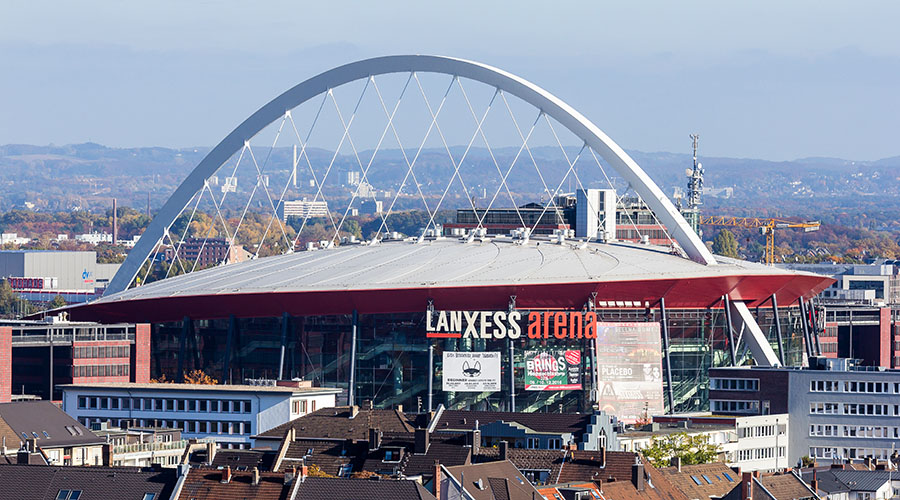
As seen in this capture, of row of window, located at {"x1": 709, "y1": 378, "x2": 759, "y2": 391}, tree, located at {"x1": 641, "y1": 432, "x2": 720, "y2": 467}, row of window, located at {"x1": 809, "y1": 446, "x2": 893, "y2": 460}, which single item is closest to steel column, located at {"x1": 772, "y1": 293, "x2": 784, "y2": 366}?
row of window, located at {"x1": 709, "y1": 378, "x2": 759, "y2": 391}

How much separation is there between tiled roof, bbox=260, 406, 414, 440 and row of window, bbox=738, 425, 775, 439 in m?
25.3

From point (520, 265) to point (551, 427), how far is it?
41.5 meters

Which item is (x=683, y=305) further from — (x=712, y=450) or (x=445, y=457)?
(x=445, y=457)

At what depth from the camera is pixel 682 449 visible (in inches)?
3967

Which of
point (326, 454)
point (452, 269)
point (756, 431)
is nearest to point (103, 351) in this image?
point (452, 269)

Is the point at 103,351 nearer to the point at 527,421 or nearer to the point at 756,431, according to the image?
the point at 756,431

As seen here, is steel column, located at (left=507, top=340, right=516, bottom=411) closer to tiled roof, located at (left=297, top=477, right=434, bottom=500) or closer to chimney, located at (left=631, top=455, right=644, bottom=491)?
chimney, located at (left=631, top=455, right=644, bottom=491)

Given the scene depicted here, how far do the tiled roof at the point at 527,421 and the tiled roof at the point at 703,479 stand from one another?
276 inches

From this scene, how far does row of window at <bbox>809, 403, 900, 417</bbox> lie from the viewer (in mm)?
124625

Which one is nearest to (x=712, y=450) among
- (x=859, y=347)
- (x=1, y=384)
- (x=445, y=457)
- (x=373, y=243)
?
(x=445, y=457)

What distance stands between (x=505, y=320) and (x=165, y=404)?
2345cm

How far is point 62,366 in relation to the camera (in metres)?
140

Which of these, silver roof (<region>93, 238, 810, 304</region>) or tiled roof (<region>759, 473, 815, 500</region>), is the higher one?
silver roof (<region>93, 238, 810, 304</region>)

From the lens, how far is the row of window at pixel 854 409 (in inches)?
4906
